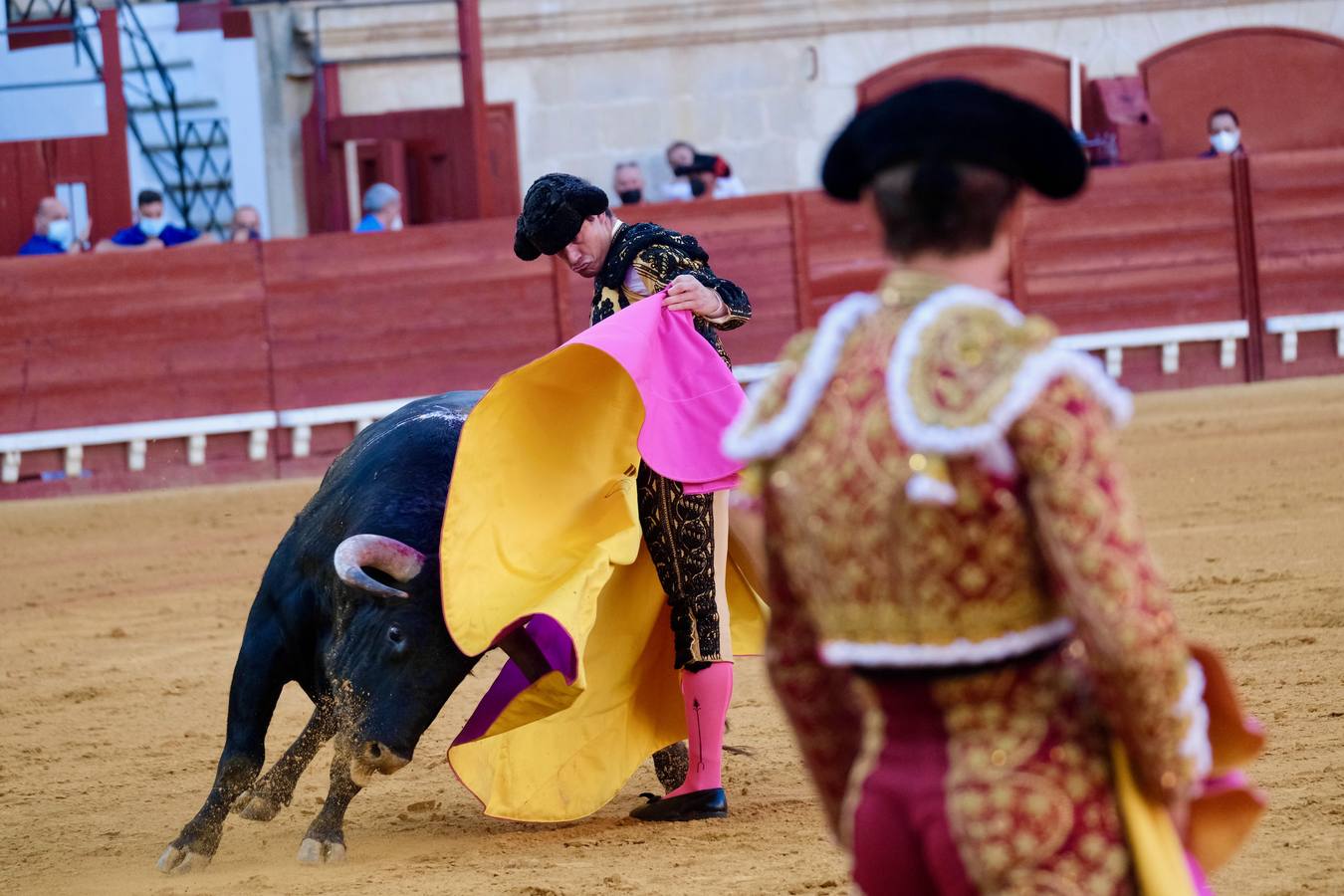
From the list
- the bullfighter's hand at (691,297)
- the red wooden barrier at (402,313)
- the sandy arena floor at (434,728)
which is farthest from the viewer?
the red wooden barrier at (402,313)

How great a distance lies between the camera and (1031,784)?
146 centimetres

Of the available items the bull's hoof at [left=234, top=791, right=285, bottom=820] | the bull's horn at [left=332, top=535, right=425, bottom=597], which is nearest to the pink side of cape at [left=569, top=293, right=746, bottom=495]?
the bull's horn at [left=332, top=535, right=425, bottom=597]

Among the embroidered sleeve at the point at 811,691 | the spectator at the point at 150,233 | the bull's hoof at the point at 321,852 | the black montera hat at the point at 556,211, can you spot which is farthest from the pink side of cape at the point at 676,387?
the spectator at the point at 150,233

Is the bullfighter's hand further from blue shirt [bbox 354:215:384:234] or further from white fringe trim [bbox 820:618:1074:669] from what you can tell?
blue shirt [bbox 354:215:384:234]

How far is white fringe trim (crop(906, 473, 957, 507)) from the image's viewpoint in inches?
56.2

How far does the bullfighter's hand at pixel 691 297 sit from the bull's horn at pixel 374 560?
2.19 feet

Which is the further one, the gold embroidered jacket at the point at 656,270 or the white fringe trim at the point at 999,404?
the gold embroidered jacket at the point at 656,270

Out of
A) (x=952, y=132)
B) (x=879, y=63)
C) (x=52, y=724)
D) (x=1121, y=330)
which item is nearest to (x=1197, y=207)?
(x=1121, y=330)

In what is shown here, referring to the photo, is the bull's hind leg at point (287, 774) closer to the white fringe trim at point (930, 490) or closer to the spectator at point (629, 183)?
the white fringe trim at point (930, 490)

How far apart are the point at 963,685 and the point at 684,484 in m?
1.95

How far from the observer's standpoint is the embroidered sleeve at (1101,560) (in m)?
1.40

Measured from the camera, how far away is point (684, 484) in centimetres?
343

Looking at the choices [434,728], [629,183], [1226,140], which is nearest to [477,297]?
[629,183]

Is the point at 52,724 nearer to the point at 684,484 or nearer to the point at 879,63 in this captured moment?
the point at 684,484
